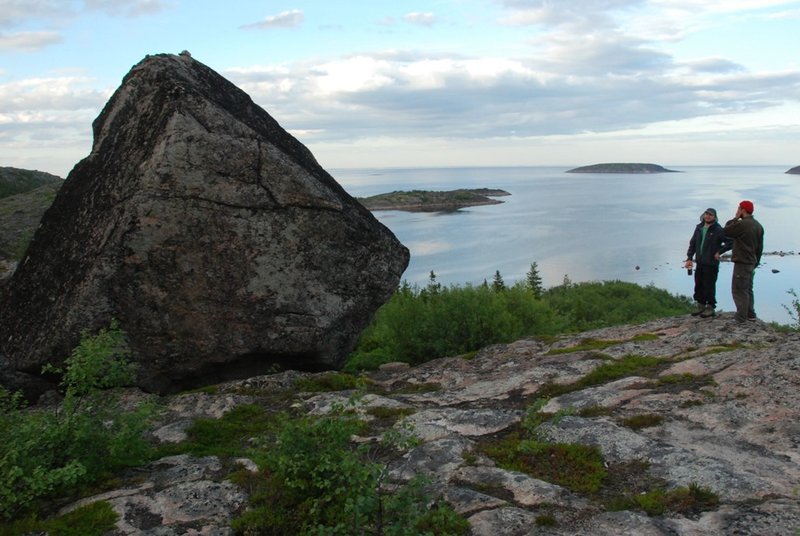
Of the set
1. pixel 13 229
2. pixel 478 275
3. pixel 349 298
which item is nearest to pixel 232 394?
pixel 349 298

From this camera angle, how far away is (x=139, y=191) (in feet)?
27.6

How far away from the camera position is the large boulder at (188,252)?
8.45 meters

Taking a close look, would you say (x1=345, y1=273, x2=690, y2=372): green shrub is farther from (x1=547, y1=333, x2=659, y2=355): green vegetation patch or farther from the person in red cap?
the person in red cap

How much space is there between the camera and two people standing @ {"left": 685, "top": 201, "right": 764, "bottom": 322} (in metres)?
10.4

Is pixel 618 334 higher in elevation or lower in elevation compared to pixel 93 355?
lower

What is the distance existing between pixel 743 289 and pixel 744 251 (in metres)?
0.62

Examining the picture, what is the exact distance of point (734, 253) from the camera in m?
10.6

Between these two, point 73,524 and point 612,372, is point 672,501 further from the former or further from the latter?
point 73,524

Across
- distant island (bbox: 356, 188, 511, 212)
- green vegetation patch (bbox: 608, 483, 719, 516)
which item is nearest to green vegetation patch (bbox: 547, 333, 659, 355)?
green vegetation patch (bbox: 608, 483, 719, 516)

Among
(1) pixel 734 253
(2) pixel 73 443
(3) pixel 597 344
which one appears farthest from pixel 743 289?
(2) pixel 73 443

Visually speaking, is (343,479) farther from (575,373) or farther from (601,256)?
(601,256)

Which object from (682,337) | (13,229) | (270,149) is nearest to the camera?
(270,149)

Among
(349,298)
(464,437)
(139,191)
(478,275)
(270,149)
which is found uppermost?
(270,149)

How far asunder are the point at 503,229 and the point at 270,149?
7037 cm
